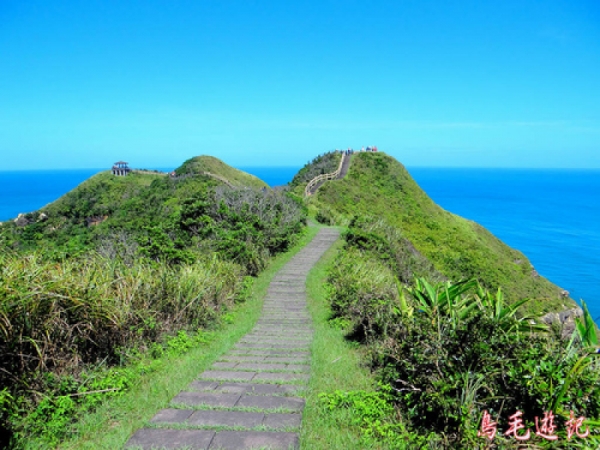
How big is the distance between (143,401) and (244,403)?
1.17 metres

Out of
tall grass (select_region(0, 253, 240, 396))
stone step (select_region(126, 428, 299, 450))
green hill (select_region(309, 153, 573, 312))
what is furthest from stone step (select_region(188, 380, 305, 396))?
green hill (select_region(309, 153, 573, 312))

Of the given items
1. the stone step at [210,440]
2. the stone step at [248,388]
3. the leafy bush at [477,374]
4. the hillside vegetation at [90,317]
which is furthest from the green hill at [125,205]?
the leafy bush at [477,374]

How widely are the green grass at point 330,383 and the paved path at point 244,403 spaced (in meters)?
0.12

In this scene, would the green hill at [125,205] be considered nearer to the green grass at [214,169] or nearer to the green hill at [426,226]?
the green grass at [214,169]

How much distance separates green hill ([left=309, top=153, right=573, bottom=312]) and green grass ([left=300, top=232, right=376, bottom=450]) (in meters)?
16.1

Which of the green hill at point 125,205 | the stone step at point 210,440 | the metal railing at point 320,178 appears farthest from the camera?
the metal railing at point 320,178

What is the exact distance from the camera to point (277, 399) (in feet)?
15.8

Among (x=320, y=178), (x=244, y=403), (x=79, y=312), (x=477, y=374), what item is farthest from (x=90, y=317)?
(x=320, y=178)

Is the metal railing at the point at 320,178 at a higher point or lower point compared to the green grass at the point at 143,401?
higher

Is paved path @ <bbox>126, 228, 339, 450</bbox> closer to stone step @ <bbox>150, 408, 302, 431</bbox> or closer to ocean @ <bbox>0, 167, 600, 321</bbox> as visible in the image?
stone step @ <bbox>150, 408, 302, 431</bbox>

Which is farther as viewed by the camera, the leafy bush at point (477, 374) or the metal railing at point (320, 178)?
the metal railing at point (320, 178)

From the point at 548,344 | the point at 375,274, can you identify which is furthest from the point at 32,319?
the point at 375,274

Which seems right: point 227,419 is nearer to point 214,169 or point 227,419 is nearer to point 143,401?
point 143,401

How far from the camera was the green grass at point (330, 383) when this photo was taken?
408cm
